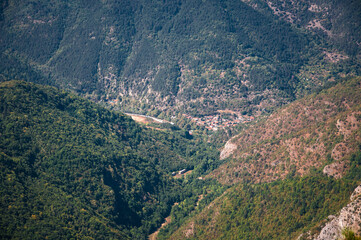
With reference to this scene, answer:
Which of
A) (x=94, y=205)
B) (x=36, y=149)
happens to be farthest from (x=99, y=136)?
(x=94, y=205)

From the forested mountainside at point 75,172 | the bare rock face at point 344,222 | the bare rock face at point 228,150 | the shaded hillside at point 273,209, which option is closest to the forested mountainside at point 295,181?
the shaded hillside at point 273,209

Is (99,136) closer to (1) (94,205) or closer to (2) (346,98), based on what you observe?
(1) (94,205)

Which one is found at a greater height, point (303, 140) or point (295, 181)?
point (303, 140)

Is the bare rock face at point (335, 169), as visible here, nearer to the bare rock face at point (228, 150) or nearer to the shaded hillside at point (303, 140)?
the shaded hillside at point (303, 140)

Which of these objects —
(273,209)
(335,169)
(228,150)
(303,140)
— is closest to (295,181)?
(273,209)

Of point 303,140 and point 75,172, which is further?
→ point 303,140

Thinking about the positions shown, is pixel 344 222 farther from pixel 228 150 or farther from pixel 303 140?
pixel 228 150
